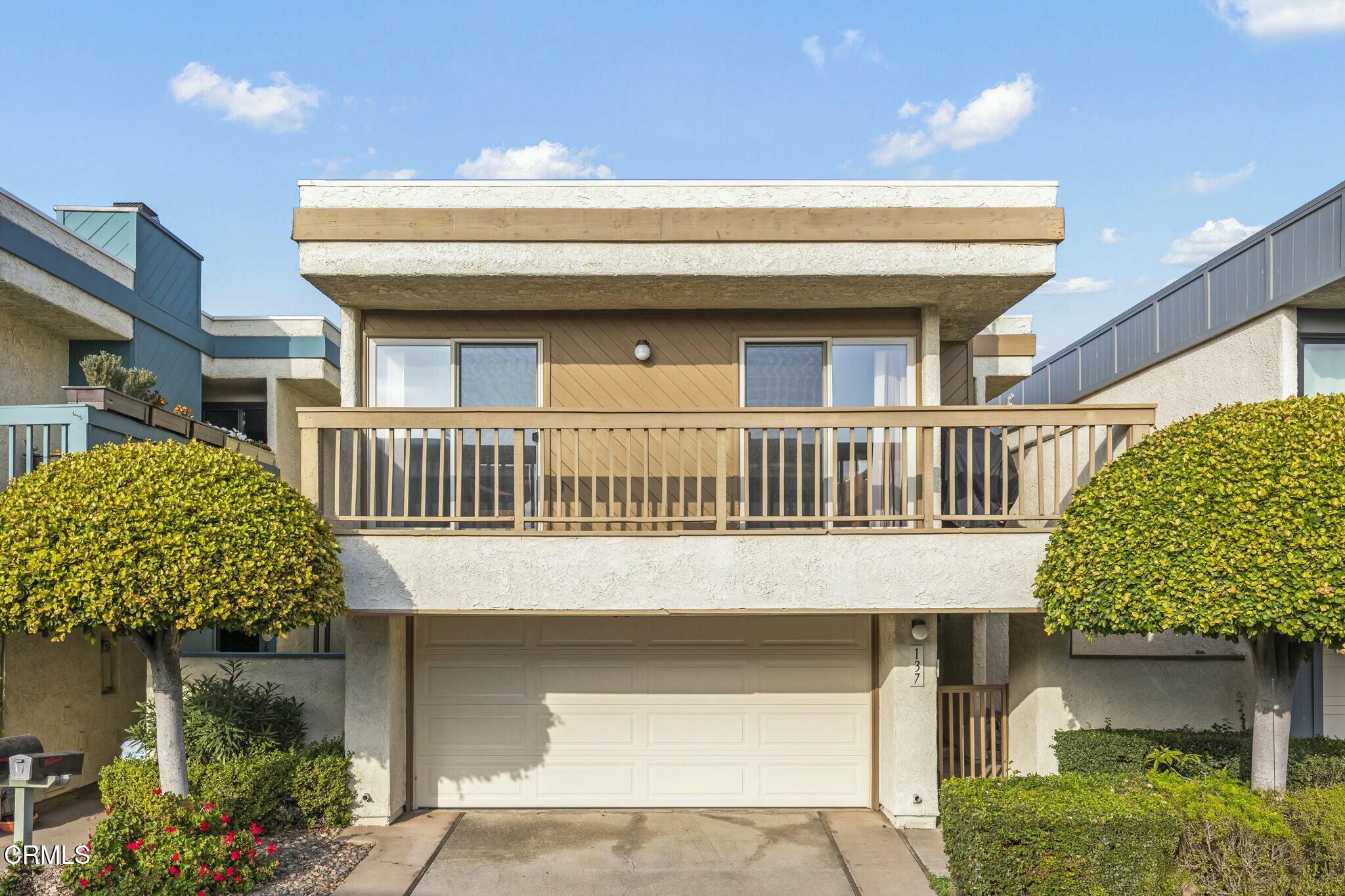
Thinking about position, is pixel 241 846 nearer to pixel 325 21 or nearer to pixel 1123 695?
pixel 1123 695

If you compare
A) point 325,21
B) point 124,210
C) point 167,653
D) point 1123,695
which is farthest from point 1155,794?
point 124,210

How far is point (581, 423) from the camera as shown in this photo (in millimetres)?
6609

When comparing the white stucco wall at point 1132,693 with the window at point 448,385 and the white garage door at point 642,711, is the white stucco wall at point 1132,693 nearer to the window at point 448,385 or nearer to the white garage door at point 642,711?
the white garage door at point 642,711

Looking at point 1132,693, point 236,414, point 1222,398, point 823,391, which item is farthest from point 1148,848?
point 236,414

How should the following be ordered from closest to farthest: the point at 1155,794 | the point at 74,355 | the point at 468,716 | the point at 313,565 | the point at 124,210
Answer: the point at 1155,794 < the point at 313,565 < the point at 468,716 < the point at 74,355 < the point at 124,210

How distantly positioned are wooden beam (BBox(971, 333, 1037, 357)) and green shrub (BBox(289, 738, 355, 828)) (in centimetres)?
892

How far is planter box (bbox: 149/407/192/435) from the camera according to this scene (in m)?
8.51

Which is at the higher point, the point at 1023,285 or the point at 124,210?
the point at 124,210

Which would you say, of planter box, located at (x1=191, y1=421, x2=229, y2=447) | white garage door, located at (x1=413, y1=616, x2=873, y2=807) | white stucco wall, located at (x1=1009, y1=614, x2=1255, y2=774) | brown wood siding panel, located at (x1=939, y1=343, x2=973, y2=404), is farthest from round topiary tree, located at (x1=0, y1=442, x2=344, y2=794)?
brown wood siding panel, located at (x1=939, y1=343, x2=973, y2=404)

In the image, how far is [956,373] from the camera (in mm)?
9516

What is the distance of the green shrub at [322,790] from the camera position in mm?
6992

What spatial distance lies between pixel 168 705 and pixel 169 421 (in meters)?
3.92

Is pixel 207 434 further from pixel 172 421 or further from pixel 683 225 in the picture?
pixel 683 225

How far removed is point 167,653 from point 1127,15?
12012 mm
